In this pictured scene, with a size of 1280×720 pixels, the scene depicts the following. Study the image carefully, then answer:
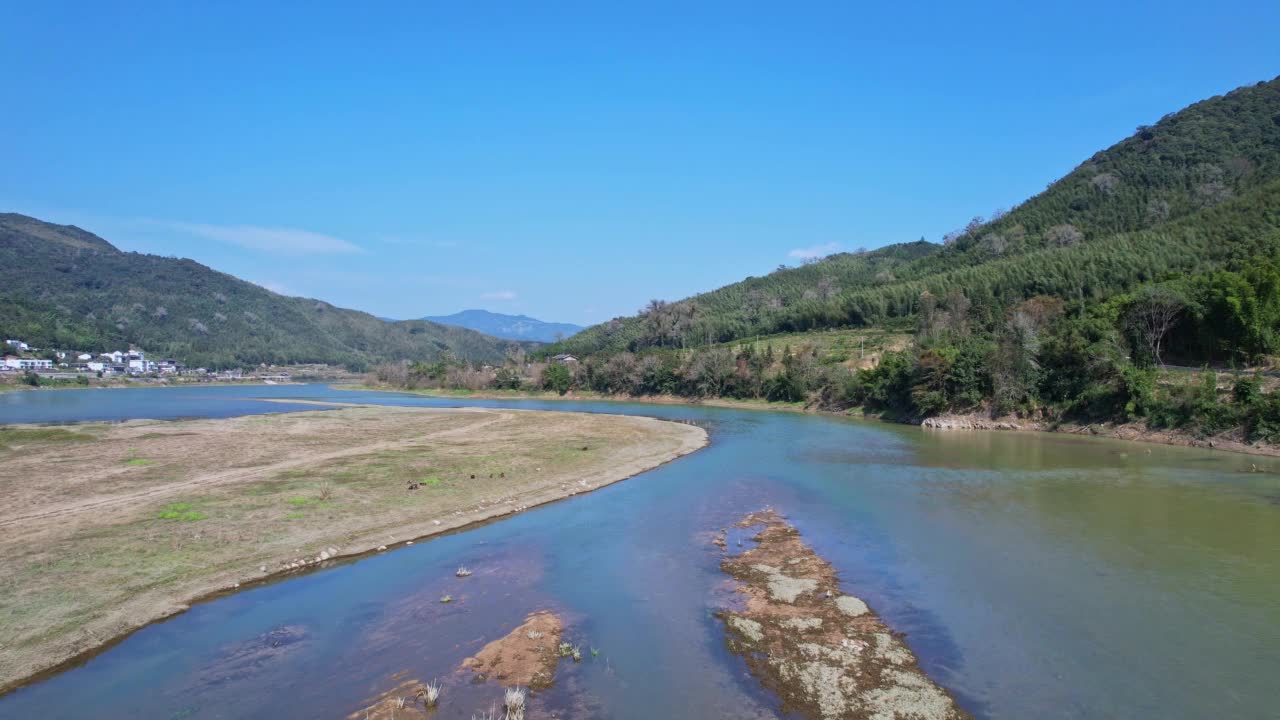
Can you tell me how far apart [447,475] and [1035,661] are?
2233 centimetres

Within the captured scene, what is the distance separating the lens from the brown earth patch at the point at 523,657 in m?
10.9

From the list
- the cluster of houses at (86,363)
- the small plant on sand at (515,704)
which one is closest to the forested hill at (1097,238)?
the small plant on sand at (515,704)

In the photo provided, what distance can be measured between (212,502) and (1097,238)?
120m

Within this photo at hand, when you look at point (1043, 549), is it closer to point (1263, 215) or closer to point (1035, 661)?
point (1035, 661)

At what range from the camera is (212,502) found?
2156 cm

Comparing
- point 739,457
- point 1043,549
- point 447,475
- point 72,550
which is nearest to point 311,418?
point 447,475

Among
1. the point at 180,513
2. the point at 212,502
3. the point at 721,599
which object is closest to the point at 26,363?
the point at 212,502

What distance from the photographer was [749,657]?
1173 centimetres

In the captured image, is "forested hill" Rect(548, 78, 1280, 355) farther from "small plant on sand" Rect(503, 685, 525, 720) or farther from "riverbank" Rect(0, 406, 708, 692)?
"small plant on sand" Rect(503, 685, 525, 720)

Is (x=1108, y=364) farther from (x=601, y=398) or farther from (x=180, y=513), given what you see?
(x=601, y=398)

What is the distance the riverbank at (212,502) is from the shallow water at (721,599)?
1084 mm

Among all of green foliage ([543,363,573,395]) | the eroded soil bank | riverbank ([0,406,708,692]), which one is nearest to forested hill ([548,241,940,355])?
green foliage ([543,363,573,395])

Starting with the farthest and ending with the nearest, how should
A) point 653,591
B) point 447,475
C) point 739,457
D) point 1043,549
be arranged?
point 739,457 < point 447,475 < point 1043,549 < point 653,591

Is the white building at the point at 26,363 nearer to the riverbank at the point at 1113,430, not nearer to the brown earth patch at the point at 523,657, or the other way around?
the riverbank at the point at 1113,430
